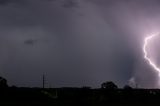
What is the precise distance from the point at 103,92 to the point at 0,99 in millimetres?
27527

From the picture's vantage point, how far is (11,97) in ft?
282

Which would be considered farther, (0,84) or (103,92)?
(0,84)

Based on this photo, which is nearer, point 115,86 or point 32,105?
point 32,105

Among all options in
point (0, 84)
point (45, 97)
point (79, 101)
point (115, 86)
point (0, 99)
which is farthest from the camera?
point (115, 86)

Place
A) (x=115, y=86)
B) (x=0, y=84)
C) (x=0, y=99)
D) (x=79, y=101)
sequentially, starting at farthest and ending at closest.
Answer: (x=115, y=86), (x=0, y=84), (x=0, y=99), (x=79, y=101)

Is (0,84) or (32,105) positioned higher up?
(0,84)

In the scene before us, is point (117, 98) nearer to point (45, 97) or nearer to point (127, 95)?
point (127, 95)

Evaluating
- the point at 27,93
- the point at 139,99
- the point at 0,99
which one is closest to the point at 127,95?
the point at 139,99

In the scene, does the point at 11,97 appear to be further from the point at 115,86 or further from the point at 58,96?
the point at 115,86

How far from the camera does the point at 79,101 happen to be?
66.8m

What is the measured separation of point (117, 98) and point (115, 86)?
36108mm

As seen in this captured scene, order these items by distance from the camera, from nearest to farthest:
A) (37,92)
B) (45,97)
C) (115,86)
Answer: (45,97)
(37,92)
(115,86)

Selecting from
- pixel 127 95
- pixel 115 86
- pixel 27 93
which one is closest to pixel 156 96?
pixel 127 95

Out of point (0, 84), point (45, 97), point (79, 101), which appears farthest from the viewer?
point (0, 84)
